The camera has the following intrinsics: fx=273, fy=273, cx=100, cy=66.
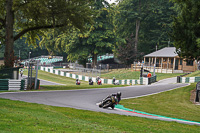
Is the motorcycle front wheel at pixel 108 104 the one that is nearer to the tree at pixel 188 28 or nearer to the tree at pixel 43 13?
the tree at pixel 188 28

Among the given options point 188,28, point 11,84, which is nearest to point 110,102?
point 11,84

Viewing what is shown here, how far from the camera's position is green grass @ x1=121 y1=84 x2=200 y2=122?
14.3 m

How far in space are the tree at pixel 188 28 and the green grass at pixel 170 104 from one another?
3585 mm

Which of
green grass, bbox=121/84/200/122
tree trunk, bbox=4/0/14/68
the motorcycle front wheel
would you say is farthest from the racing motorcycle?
tree trunk, bbox=4/0/14/68

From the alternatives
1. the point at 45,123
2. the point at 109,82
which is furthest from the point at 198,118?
the point at 109,82

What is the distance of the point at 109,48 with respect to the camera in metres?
61.7

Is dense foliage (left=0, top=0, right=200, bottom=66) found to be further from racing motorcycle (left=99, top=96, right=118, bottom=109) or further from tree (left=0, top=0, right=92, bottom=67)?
racing motorcycle (left=99, top=96, right=118, bottom=109)

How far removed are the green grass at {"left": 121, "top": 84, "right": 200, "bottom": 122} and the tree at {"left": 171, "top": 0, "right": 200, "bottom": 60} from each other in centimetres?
359

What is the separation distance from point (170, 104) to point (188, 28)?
699cm

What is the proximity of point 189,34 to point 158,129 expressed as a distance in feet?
45.6

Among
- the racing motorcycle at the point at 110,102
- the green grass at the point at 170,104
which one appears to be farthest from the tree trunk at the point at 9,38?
the racing motorcycle at the point at 110,102

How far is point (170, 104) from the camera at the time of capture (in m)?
18.0

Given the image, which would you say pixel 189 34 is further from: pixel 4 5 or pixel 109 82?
pixel 109 82

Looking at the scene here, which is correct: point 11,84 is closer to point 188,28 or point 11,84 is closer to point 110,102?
point 110,102
